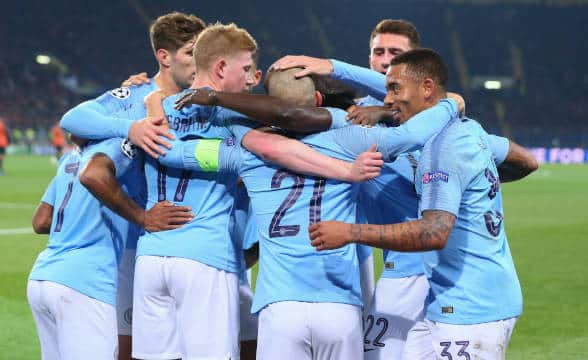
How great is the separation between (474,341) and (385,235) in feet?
2.17

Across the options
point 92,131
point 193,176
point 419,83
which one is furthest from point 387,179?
point 92,131

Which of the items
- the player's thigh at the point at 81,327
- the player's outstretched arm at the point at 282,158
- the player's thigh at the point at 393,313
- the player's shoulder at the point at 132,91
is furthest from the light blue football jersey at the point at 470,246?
the player's shoulder at the point at 132,91

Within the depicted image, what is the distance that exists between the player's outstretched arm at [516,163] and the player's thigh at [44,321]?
2.46 m

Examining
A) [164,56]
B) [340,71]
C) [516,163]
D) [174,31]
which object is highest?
[174,31]

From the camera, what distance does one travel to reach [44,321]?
4.41m

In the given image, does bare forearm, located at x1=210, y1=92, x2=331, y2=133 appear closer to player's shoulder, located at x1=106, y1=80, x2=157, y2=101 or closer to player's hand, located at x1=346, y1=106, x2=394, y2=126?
player's hand, located at x1=346, y1=106, x2=394, y2=126

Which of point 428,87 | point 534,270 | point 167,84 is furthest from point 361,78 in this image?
point 534,270

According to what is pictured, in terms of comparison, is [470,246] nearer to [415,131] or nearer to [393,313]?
[415,131]

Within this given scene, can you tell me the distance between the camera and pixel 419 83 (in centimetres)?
400

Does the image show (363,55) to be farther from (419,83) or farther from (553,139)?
(419,83)

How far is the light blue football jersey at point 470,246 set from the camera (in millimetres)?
3762

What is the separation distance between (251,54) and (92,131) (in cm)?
91

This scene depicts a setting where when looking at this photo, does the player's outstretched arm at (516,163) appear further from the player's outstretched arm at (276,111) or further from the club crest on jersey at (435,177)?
the player's outstretched arm at (276,111)

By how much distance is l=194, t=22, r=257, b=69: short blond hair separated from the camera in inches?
165
